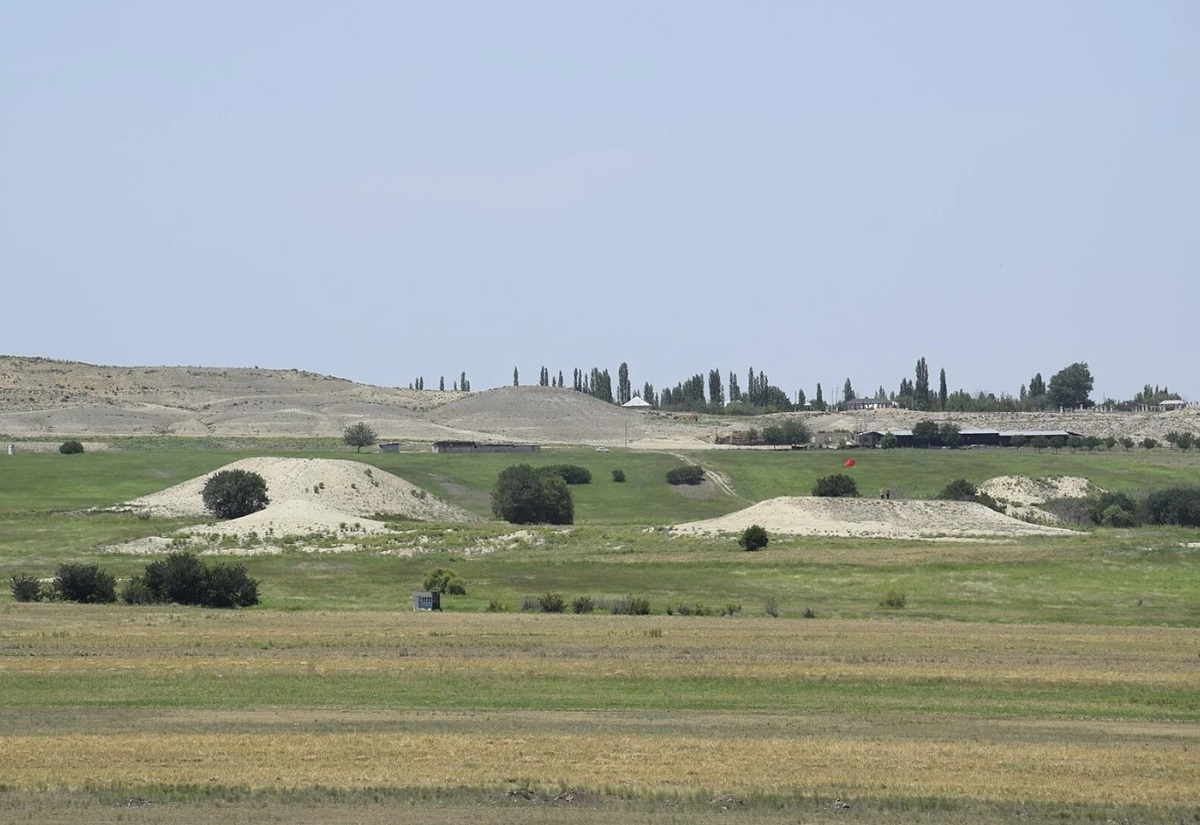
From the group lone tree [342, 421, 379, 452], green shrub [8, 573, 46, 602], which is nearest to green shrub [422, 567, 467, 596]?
green shrub [8, 573, 46, 602]

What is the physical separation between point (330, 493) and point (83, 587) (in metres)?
44.3

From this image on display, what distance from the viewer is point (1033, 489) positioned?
106688 mm

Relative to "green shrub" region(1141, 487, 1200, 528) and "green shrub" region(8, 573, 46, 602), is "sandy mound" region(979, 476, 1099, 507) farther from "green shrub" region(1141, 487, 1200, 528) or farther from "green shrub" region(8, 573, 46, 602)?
"green shrub" region(8, 573, 46, 602)

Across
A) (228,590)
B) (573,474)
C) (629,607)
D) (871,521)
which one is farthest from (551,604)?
(573,474)

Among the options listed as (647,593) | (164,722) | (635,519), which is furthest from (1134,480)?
(164,722)

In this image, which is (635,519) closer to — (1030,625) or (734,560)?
(734,560)

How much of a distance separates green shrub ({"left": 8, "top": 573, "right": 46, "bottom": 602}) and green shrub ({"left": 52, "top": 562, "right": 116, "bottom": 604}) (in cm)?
55

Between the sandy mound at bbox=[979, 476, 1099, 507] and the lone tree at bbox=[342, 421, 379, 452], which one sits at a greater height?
the lone tree at bbox=[342, 421, 379, 452]

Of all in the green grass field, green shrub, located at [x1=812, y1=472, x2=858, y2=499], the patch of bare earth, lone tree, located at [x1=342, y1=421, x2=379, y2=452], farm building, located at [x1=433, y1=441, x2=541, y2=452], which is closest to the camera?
the green grass field

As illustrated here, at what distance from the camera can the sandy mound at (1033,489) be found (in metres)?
105

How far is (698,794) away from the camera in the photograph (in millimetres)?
19594

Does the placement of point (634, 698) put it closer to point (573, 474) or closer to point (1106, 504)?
point (1106, 504)

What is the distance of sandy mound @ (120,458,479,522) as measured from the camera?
3637 inches

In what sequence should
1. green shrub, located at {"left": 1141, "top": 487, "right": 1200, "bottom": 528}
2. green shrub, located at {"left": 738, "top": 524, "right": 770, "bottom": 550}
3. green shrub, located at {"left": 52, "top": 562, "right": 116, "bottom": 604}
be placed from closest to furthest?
green shrub, located at {"left": 52, "top": 562, "right": 116, "bottom": 604}, green shrub, located at {"left": 738, "top": 524, "right": 770, "bottom": 550}, green shrub, located at {"left": 1141, "top": 487, "right": 1200, "bottom": 528}
